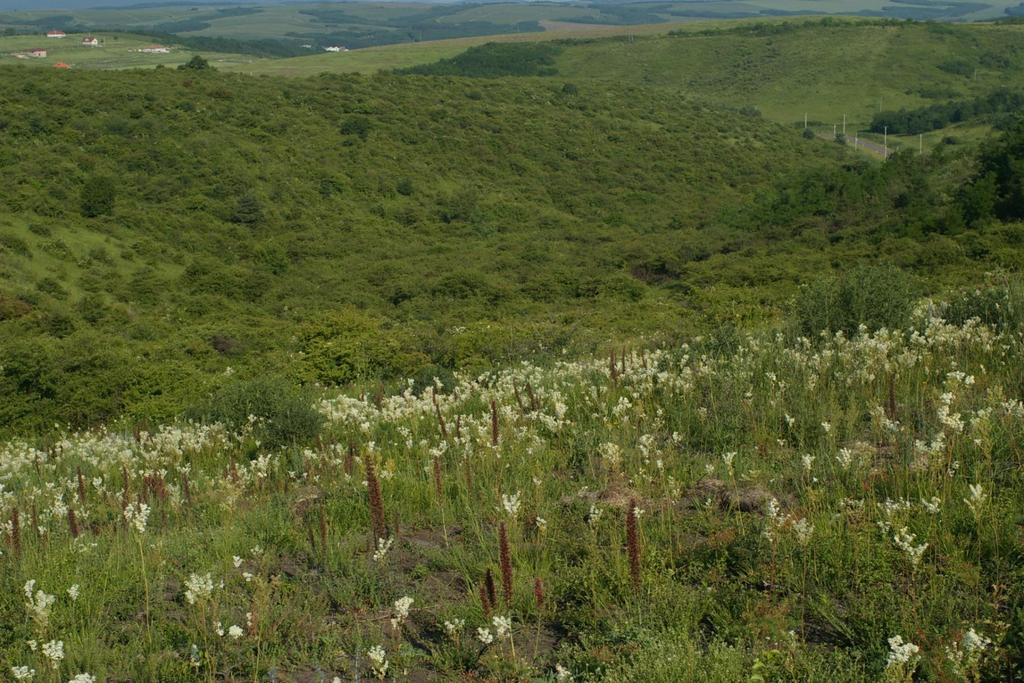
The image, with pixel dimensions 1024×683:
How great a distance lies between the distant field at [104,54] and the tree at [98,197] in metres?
72.3

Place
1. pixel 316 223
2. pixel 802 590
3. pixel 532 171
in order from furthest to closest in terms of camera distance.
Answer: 1. pixel 532 171
2. pixel 316 223
3. pixel 802 590

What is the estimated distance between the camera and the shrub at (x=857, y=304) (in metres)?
9.44

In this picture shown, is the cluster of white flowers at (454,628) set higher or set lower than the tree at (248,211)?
higher

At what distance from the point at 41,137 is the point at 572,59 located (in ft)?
290

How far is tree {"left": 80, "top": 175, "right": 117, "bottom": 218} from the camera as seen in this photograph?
39750 millimetres

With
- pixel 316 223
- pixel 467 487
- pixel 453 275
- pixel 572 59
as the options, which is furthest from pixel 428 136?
pixel 572 59

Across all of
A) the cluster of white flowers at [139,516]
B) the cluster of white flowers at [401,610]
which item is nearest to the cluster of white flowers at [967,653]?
the cluster of white flowers at [401,610]

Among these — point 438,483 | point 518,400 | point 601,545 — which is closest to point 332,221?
point 518,400

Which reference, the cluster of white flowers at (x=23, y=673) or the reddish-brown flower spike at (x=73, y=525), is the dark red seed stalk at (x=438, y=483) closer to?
the reddish-brown flower spike at (x=73, y=525)

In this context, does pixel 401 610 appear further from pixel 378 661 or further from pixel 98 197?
pixel 98 197

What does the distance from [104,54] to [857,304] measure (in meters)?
135

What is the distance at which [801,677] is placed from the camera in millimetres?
3365

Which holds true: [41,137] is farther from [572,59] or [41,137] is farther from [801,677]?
[572,59]

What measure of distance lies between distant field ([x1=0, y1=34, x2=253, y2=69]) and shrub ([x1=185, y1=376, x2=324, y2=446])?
107m
